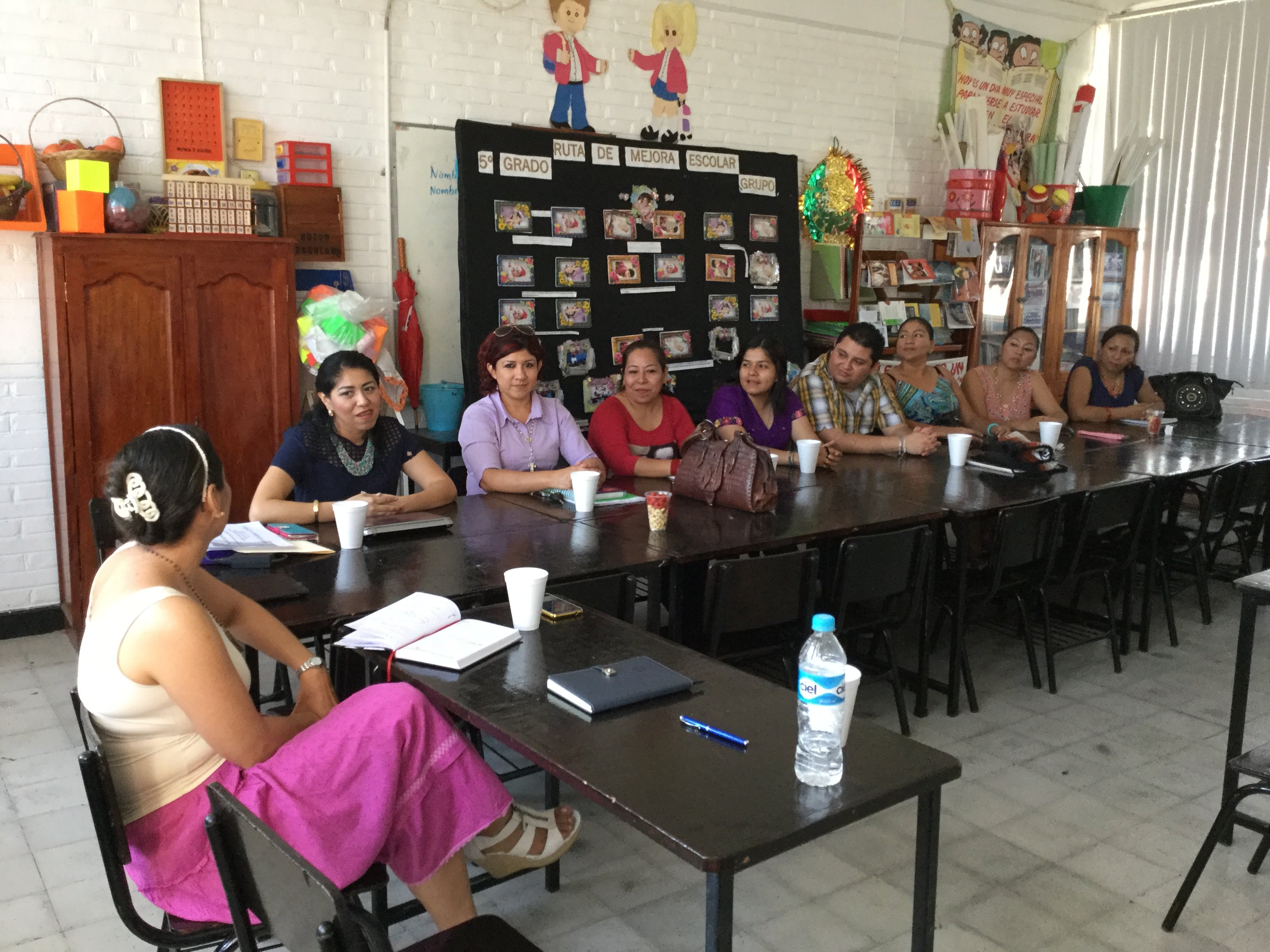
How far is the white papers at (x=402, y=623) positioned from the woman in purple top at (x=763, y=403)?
2.38 metres

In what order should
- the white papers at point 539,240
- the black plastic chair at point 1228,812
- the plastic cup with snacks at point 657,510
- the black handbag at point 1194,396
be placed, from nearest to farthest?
1. the black plastic chair at point 1228,812
2. the plastic cup with snacks at point 657,510
3. the white papers at point 539,240
4. the black handbag at point 1194,396

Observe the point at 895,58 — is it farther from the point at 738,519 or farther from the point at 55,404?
the point at 55,404

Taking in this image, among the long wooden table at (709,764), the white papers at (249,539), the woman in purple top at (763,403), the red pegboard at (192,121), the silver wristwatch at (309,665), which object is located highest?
the red pegboard at (192,121)

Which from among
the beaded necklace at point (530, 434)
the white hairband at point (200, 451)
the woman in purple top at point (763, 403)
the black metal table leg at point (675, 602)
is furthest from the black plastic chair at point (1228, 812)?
the beaded necklace at point (530, 434)

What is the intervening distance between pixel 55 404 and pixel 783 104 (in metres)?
4.44

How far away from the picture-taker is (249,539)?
2928mm

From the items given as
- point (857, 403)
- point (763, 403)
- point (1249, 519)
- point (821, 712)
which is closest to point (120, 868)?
point (821, 712)

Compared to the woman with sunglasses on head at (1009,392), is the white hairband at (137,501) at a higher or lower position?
higher

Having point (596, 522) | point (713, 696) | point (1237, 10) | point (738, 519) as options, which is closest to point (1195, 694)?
point (738, 519)

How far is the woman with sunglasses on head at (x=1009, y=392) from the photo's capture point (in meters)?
6.01

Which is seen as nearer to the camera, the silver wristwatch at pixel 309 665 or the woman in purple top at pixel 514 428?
the silver wristwatch at pixel 309 665

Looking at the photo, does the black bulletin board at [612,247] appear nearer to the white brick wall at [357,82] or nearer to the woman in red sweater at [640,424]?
the white brick wall at [357,82]

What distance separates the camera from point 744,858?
1434mm

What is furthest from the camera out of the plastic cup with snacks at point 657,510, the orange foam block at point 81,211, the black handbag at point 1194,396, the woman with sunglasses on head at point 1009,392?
the black handbag at point 1194,396
